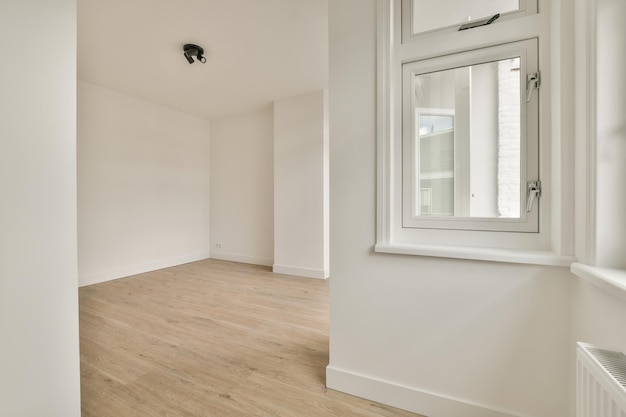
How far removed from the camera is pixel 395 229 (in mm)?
1600

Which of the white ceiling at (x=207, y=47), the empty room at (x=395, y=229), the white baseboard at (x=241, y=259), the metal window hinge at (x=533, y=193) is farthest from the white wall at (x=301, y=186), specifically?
the metal window hinge at (x=533, y=193)

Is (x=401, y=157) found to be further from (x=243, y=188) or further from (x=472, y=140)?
(x=243, y=188)

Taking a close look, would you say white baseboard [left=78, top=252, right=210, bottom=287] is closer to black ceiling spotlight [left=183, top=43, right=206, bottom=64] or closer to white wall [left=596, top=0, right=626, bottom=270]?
black ceiling spotlight [left=183, top=43, right=206, bottom=64]

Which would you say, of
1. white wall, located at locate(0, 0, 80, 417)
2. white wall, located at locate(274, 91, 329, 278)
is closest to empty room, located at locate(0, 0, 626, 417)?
white wall, located at locate(0, 0, 80, 417)

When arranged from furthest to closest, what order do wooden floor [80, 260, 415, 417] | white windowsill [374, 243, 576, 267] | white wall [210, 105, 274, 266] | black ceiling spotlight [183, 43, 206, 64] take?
white wall [210, 105, 274, 266] → black ceiling spotlight [183, 43, 206, 64] → wooden floor [80, 260, 415, 417] → white windowsill [374, 243, 576, 267]

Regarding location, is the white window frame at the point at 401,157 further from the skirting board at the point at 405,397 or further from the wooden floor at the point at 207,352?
the wooden floor at the point at 207,352

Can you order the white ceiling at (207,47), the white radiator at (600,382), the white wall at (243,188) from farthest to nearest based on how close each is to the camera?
the white wall at (243,188) → the white ceiling at (207,47) → the white radiator at (600,382)

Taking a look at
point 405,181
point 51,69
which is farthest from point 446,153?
point 51,69

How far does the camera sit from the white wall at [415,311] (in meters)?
1.25

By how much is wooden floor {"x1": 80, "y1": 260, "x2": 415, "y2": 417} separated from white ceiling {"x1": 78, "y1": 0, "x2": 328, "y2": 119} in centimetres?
280

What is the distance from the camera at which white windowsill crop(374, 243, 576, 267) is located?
1.21 meters

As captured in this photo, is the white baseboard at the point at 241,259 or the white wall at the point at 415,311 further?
the white baseboard at the point at 241,259

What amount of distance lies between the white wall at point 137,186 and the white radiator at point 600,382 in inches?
191

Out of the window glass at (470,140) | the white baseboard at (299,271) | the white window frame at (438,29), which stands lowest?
the white baseboard at (299,271)
